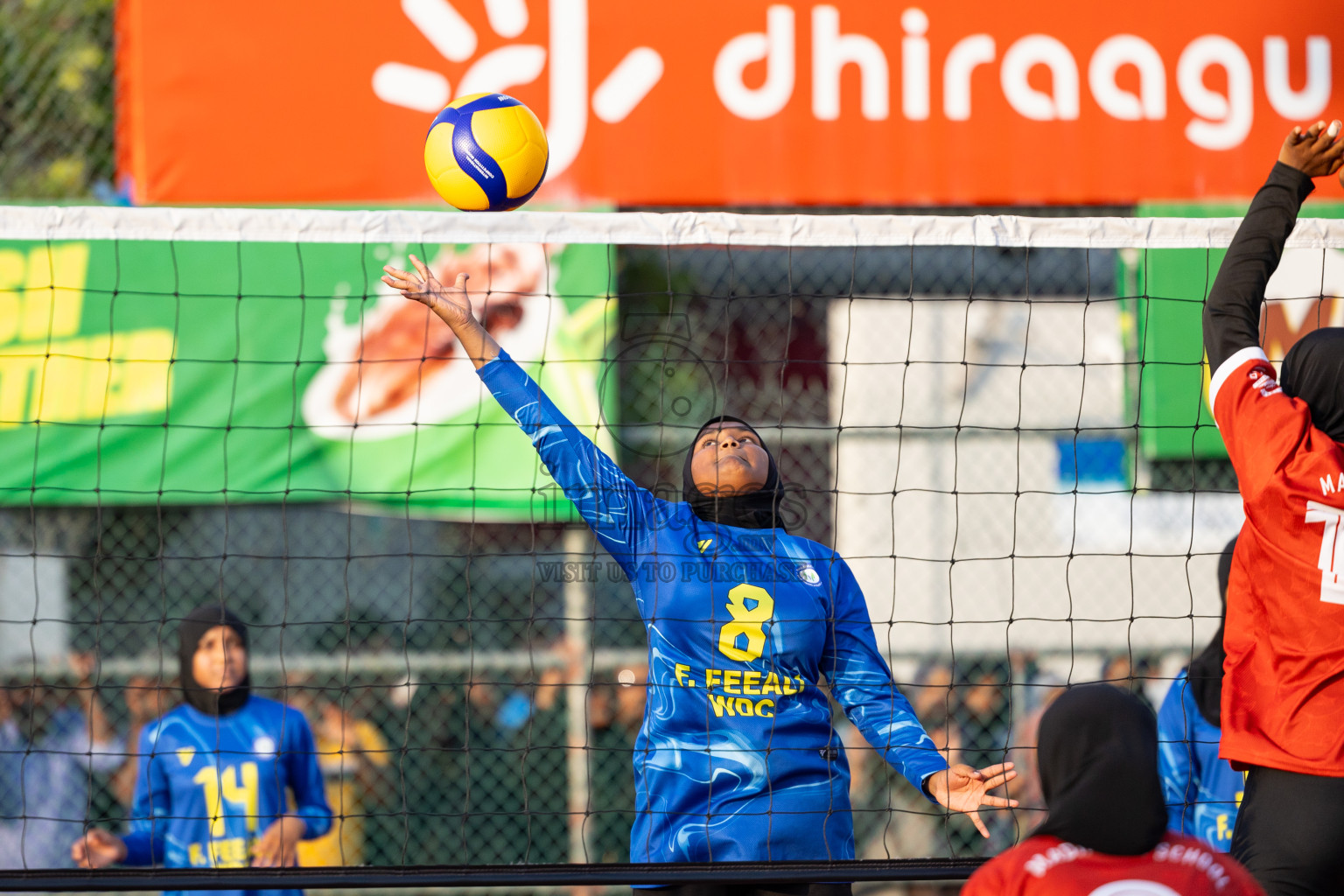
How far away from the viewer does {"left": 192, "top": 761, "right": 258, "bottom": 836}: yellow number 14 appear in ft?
15.1

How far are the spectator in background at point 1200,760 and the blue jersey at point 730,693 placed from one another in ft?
4.96

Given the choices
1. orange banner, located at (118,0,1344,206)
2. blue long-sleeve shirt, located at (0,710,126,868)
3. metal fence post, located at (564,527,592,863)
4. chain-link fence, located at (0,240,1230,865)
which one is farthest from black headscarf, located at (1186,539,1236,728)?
blue long-sleeve shirt, located at (0,710,126,868)

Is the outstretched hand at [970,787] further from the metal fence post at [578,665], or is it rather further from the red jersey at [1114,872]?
the metal fence post at [578,665]

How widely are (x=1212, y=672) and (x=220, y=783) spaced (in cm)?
370

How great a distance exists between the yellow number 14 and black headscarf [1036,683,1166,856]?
3.60m

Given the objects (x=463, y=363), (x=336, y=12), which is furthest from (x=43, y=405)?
(x=336, y=12)

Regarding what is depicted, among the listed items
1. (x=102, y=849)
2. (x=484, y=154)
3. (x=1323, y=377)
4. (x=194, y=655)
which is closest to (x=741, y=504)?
(x=484, y=154)

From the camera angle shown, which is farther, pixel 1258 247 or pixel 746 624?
pixel 746 624

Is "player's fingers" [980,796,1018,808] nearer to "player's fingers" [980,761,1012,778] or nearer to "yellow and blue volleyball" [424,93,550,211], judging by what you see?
"player's fingers" [980,761,1012,778]

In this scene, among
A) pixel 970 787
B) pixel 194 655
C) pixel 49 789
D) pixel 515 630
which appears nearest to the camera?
pixel 970 787

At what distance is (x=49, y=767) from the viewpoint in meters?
6.21

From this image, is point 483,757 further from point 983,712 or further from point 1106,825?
point 1106,825

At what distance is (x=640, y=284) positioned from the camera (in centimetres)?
730

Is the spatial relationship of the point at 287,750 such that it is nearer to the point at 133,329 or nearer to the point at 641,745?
the point at 641,745
